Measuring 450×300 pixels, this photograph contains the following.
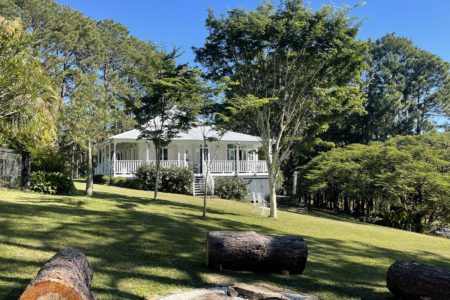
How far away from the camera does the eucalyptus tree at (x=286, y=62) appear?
1498 cm

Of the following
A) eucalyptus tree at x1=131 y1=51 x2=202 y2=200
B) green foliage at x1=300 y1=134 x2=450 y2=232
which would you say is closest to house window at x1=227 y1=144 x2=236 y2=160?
green foliage at x1=300 y1=134 x2=450 y2=232

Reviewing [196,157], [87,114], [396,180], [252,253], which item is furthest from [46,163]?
[396,180]

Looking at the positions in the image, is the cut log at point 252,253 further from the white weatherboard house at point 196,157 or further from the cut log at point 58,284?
the white weatherboard house at point 196,157

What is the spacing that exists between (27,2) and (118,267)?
39.4m

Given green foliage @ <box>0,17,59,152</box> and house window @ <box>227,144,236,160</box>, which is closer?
green foliage @ <box>0,17,59,152</box>

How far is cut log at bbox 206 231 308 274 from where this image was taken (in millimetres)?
7195

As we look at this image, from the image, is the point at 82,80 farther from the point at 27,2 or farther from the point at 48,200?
the point at 27,2

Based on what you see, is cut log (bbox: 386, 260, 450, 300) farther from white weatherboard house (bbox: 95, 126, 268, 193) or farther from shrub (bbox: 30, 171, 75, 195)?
white weatherboard house (bbox: 95, 126, 268, 193)

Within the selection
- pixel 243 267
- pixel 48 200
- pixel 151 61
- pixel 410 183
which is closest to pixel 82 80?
pixel 151 61

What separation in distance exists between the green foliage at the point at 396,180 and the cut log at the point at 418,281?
16385 mm

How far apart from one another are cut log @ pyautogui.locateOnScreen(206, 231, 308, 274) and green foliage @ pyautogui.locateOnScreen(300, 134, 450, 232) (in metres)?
16.3

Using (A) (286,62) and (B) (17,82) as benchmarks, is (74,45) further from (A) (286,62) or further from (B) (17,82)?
(B) (17,82)

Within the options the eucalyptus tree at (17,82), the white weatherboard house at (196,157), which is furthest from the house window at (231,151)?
the eucalyptus tree at (17,82)

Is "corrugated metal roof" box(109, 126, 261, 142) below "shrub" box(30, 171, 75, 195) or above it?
above
